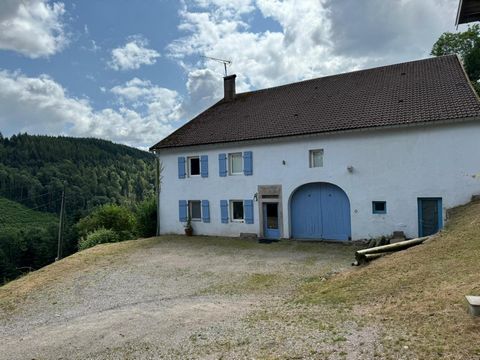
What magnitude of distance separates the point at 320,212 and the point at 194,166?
23.9 feet

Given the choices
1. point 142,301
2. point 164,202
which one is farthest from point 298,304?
point 164,202

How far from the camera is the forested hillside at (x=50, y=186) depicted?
53406mm

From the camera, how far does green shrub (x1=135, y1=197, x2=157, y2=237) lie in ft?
73.4

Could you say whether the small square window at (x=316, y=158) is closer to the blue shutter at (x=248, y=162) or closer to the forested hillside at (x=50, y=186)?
the blue shutter at (x=248, y=162)

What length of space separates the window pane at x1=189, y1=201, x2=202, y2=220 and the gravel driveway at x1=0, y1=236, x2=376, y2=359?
154 inches

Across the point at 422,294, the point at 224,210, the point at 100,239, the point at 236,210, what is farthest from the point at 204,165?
the point at 422,294

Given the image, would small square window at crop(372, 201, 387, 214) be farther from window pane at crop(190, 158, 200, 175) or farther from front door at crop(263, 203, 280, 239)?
window pane at crop(190, 158, 200, 175)

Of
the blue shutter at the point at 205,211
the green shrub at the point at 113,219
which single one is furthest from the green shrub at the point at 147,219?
the green shrub at the point at 113,219

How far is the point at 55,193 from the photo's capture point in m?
76.5

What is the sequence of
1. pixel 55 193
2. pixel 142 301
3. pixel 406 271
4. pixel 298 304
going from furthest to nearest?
pixel 55 193 < pixel 142 301 < pixel 406 271 < pixel 298 304

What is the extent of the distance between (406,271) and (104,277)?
892 centimetres

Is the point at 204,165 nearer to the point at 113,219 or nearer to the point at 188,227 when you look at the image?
the point at 188,227

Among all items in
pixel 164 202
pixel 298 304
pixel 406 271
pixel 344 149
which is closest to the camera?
pixel 298 304

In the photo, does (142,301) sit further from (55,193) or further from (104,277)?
(55,193)
